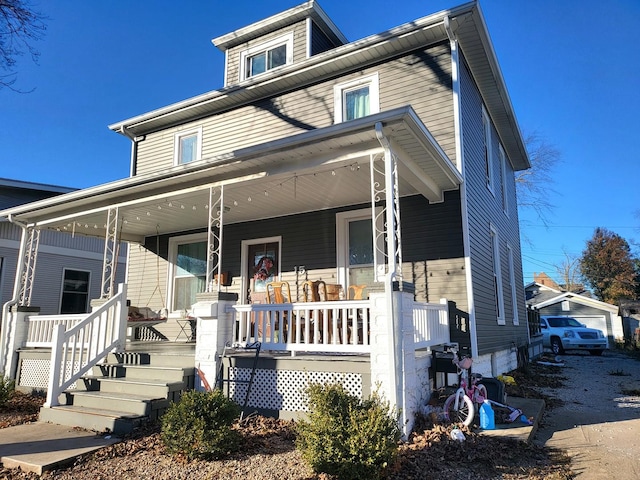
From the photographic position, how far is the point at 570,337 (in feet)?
64.6

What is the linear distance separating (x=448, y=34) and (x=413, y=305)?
5.00m

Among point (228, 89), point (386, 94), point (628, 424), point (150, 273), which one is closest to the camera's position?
point (628, 424)

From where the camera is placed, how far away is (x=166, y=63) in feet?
50.8

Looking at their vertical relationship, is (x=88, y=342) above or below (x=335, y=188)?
below

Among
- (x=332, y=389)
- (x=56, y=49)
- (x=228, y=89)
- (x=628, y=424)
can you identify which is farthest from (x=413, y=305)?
(x=56, y=49)

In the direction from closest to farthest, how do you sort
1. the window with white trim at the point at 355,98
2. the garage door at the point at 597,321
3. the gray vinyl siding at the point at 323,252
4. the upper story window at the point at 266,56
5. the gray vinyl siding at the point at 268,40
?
the gray vinyl siding at the point at 323,252, the window with white trim at the point at 355,98, the gray vinyl siding at the point at 268,40, the upper story window at the point at 266,56, the garage door at the point at 597,321

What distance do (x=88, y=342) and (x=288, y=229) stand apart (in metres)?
4.07

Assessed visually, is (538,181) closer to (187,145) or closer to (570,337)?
(570,337)

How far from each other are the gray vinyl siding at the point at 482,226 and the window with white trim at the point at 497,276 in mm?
196

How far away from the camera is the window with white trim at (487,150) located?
9.77 m

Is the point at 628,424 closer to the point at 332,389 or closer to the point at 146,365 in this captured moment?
the point at 332,389

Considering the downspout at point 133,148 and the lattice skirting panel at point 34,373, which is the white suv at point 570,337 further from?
the lattice skirting panel at point 34,373

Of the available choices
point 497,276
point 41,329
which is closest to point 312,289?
point 497,276

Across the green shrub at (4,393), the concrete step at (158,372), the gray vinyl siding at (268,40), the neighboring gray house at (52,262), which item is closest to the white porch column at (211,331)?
the concrete step at (158,372)
